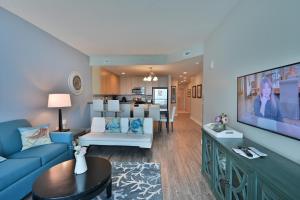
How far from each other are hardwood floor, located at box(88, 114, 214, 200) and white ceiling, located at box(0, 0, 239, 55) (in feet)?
8.49

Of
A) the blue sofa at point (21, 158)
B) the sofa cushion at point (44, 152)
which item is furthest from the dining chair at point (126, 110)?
the sofa cushion at point (44, 152)

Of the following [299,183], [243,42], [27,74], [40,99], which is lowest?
[299,183]

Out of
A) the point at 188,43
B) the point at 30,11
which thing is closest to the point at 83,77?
the point at 30,11

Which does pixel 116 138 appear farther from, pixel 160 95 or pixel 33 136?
pixel 160 95

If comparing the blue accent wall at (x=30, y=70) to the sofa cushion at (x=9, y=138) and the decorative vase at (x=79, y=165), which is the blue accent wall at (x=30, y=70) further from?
the decorative vase at (x=79, y=165)

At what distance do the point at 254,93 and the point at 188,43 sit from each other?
8.65ft

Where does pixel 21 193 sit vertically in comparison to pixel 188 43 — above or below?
below

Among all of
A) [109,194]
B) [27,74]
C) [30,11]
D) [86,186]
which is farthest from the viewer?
[27,74]

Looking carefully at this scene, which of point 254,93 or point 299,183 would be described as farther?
point 254,93

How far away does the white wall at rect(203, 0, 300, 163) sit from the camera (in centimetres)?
142

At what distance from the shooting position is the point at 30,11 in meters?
2.59

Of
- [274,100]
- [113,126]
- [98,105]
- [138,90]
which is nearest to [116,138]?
[113,126]

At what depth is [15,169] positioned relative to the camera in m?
1.87

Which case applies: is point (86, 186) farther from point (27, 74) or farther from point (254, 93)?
point (27, 74)
